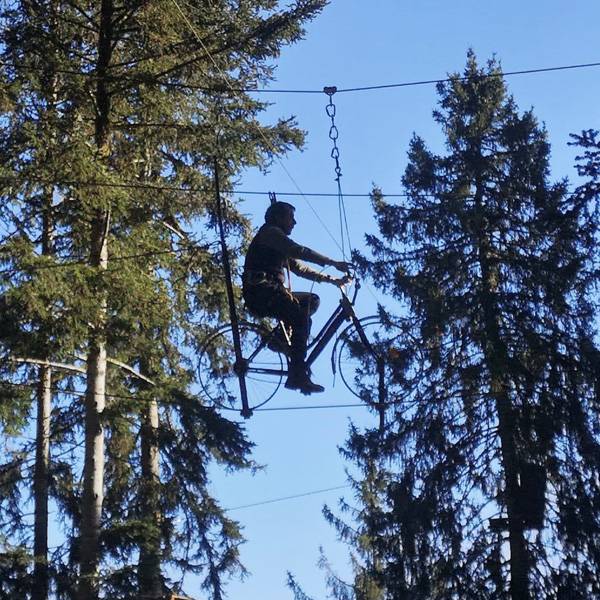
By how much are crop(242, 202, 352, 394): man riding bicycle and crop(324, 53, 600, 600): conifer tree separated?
3133 mm

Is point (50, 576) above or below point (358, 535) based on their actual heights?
below

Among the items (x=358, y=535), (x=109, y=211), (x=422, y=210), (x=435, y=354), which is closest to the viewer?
(x=109, y=211)

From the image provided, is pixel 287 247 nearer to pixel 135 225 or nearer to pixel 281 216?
pixel 281 216

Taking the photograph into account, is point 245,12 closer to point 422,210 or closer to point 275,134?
point 275,134

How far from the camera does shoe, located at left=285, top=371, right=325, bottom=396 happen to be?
14.1 meters

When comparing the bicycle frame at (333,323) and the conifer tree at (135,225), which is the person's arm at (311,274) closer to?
the bicycle frame at (333,323)

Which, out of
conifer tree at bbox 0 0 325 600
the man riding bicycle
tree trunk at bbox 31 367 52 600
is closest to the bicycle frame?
the man riding bicycle

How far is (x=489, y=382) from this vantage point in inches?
747

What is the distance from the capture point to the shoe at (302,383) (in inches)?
554

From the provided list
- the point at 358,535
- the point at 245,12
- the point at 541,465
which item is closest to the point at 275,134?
the point at 245,12

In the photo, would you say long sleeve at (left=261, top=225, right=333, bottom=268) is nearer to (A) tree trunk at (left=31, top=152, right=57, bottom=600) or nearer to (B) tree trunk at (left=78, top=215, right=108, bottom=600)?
(B) tree trunk at (left=78, top=215, right=108, bottom=600)

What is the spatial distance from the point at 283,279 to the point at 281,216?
64cm

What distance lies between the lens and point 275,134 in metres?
19.3

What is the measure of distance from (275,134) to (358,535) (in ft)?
33.2
